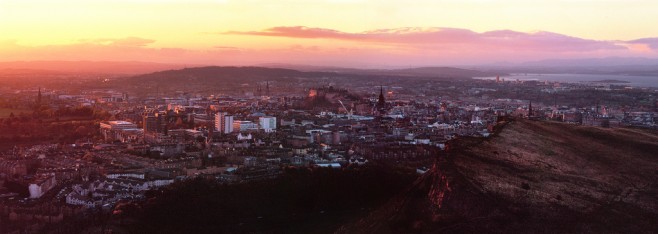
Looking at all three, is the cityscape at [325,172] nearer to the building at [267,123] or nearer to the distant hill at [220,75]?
the building at [267,123]

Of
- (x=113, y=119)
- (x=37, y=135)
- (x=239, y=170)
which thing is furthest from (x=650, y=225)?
(x=113, y=119)

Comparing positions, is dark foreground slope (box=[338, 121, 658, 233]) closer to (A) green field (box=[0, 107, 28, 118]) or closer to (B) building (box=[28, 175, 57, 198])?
(B) building (box=[28, 175, 57, 198])

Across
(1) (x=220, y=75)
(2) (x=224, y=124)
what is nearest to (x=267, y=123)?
(2) (x=224, y=124)

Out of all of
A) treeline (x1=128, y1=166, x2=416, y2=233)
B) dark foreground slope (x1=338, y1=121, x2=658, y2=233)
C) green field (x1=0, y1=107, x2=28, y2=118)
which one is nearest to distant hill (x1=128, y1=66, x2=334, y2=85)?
green field (x1=0, y1=107, x2=28, y2=118)

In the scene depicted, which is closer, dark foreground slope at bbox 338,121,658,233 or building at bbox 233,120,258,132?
dark foreground slope at bbox 338,121,658,233

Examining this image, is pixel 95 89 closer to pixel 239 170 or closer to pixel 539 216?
pixel 239 170

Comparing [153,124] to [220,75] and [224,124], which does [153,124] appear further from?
[220,75]

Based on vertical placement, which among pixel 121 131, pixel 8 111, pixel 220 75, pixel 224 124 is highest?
pixel 220 75

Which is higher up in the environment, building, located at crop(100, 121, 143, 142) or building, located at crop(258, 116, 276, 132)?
building, located at crop(258, 116, 276, 132)

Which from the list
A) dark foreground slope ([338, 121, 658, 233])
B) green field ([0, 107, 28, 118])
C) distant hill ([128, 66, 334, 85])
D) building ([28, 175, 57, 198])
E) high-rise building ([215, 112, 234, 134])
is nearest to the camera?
dark foreground slope ([338, 121, 658, 233])
